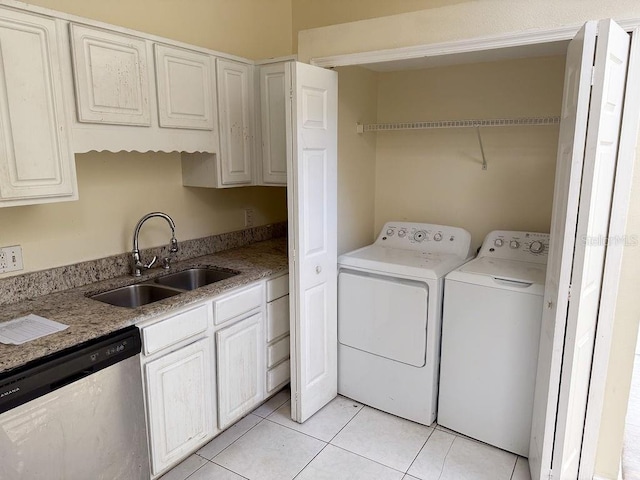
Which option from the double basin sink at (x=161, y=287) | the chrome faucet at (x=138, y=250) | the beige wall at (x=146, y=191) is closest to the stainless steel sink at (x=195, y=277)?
the double basin sink at (x=161, y=287)

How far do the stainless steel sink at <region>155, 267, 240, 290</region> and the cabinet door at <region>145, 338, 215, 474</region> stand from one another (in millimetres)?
505

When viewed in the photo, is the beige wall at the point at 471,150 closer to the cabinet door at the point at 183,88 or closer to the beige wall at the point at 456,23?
the beige wall at the point at 456,23

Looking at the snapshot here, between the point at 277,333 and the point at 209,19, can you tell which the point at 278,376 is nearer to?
the point at 277,333

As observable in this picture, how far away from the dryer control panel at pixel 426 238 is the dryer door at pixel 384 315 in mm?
458

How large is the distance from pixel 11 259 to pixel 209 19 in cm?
180

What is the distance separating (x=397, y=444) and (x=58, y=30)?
8.31 feet

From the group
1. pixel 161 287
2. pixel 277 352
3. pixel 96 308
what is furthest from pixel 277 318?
pixel 96 308

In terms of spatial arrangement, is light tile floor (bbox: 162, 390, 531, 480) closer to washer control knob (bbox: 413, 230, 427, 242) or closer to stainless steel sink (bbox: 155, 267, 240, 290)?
stainless steel sink (bbox: 155, 267, 240, 290)

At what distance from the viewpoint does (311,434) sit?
246 centimetres

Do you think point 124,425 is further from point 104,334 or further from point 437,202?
point 437,202

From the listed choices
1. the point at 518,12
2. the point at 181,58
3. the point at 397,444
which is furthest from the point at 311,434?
the point at 518,12

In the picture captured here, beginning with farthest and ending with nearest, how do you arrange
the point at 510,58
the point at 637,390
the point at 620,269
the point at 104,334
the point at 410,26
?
the point at 637,390 → the point at 510,58 → the point at 410,26 → the point at 620,269 → the point at 104,334

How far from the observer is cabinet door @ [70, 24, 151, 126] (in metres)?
1.83

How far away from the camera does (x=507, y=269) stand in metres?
2.40
